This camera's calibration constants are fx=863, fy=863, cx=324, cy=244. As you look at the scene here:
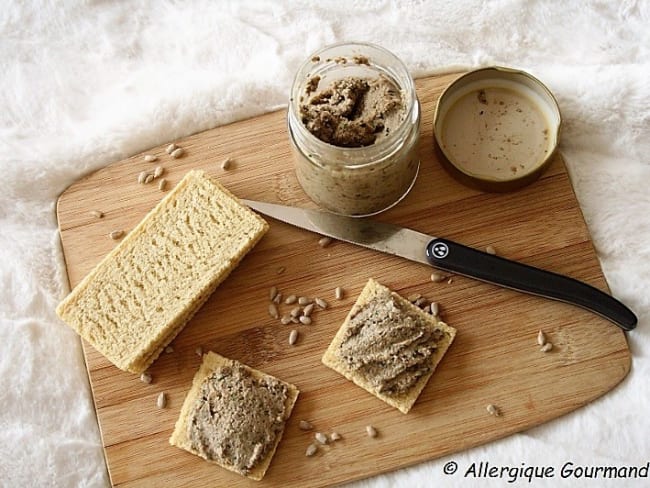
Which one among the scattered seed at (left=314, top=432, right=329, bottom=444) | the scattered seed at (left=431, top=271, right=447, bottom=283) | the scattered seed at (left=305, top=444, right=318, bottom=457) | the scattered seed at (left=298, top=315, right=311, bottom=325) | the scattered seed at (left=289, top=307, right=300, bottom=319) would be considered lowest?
the scattered seed at (left=305, top=444, right=318, bottom=457)

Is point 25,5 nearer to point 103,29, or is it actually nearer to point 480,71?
point 103,29

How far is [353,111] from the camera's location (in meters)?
2.52

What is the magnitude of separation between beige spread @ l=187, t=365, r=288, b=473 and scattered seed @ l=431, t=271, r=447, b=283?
0.57m

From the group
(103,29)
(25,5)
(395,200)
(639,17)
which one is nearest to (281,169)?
(395,200)

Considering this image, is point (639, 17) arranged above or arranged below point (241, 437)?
above

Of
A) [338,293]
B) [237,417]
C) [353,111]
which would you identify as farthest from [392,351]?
[353,111]

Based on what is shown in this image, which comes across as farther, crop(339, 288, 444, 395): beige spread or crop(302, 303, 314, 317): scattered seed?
crop(302, 303, 314, 317): scattered seed

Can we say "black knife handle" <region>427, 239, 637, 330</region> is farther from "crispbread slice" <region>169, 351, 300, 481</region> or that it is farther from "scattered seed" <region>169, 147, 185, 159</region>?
"scattered seed" <region>169, 147, 185, 159</region>

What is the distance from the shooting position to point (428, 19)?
2994mm

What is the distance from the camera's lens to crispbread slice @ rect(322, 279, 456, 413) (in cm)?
257

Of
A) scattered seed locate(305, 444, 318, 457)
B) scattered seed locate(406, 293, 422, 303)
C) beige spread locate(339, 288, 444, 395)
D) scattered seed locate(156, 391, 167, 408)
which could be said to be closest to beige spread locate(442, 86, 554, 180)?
scattered seed locate(406, 293, 422, 303)

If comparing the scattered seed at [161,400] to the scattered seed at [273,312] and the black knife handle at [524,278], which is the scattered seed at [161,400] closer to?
the scattered seed at [273,312]

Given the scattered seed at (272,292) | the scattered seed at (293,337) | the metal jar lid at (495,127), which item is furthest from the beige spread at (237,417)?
the metal jar lid at (495,127)

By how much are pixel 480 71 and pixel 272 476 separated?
1.43 meters
